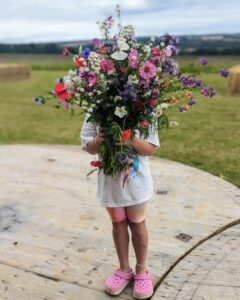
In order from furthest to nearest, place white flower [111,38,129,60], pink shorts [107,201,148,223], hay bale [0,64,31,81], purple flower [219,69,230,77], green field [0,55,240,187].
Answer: hay bale [0,64,31,81], green field [0,55,240,187], pink shorts [107,201,148,223], purple flower [219,69,230,77], white flower [111,38,129,60]

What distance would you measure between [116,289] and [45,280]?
1.73 feet

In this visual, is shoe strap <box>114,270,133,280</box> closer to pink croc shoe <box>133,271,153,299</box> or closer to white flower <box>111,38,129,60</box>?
pink croc shoe <box>133,271,153,299</box>

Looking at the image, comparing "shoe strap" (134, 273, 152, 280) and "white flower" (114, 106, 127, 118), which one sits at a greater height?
"white flower" (114, 106, 127, 118)

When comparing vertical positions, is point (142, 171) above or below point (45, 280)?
above

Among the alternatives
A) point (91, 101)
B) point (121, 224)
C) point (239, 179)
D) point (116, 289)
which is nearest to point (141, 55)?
point (91, 101)

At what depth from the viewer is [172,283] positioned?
2.99 metres

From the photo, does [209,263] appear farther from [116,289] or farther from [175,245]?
[116,289]

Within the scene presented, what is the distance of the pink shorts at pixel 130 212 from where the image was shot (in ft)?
9.25

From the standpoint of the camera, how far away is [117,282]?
296 cm

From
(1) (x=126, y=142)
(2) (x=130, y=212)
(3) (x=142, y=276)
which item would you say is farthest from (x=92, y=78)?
(3) (x=142, y=276)

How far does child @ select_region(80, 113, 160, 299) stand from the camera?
2717 mm

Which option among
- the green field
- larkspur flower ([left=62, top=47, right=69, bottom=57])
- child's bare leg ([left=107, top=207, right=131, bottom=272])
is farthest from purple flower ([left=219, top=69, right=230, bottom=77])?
the green field

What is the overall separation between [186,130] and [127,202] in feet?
17.8

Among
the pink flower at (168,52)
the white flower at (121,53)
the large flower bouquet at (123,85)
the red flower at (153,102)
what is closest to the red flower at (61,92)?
the large flower bouquet at (123,85)
